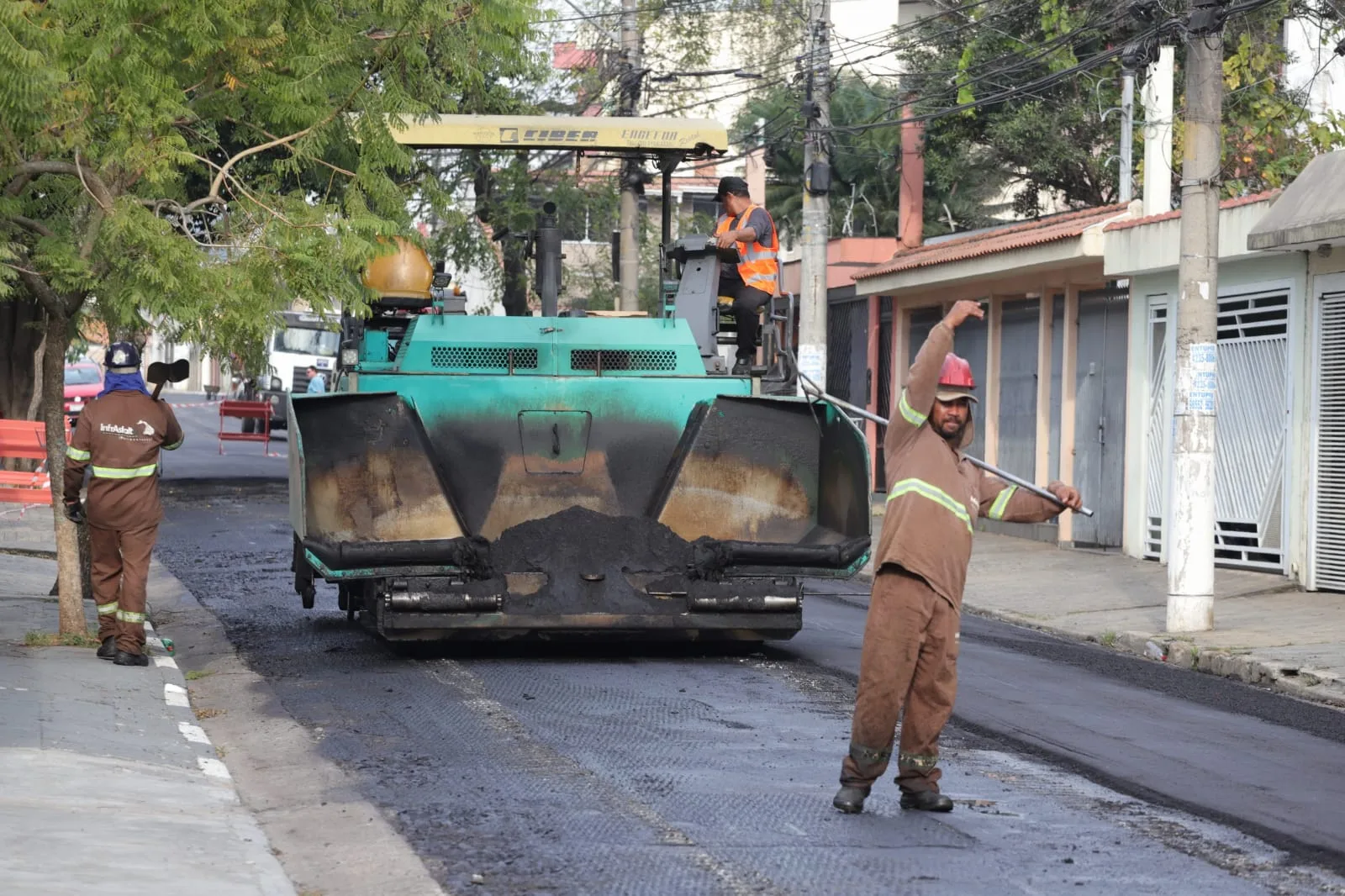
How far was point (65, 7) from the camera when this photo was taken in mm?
9484

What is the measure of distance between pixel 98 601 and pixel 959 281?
1524cm

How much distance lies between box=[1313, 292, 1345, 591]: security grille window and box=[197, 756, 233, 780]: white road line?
36.2 ft

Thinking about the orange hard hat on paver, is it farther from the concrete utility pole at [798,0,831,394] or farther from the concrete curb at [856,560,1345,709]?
the concrete utility pole at [798,0,831,394]

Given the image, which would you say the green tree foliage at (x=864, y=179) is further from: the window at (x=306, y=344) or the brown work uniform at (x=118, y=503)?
the brown work uniform at (x=118, y=503)

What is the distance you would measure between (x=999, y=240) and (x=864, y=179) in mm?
20729

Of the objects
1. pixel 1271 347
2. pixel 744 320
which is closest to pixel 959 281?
pixel 1271 347

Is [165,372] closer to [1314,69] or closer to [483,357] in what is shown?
[483,357]

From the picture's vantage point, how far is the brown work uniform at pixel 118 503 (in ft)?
34.0

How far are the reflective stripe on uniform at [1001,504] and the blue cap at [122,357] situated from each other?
5546 mm

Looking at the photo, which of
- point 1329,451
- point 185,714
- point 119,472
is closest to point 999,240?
point 1329,451

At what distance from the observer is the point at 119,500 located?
10.4m

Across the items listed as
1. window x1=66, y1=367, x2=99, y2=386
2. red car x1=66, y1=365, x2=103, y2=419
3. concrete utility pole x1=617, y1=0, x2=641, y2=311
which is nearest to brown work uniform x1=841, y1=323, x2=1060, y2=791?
concrete utility pole x1=617, y1=0, x2=641, y2=311

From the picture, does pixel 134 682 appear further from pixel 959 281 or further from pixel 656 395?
pixel 959 281

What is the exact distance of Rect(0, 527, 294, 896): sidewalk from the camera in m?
5.58
